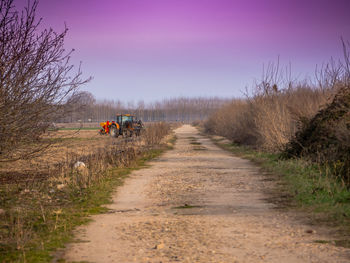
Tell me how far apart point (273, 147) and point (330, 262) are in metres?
14.2

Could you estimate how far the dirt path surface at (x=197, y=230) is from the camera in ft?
16.7

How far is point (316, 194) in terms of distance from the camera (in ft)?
28.6

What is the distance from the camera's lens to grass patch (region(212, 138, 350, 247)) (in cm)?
684

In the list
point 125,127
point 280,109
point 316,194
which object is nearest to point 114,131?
point 125,127

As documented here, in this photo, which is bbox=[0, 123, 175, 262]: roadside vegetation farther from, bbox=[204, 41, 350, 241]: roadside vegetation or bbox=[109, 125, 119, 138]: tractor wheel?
bbox=[109, 125, 119, 138]: tractor wheel

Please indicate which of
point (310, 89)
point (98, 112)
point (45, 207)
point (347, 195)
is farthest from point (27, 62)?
point (98, 112)

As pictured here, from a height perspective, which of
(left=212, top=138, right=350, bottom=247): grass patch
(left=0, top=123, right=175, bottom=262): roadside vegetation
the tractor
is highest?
the tractor

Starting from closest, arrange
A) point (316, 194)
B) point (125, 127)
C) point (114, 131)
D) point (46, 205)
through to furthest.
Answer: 1. point (46, 205)
2. point (316, 194)
3. point (125, 127)
4. point (114, 131)

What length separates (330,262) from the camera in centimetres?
479

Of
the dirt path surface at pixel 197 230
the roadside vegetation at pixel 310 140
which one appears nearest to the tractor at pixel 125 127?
the roadside vegetation at pixel 310 140

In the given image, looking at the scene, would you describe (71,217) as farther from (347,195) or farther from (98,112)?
(98,112)

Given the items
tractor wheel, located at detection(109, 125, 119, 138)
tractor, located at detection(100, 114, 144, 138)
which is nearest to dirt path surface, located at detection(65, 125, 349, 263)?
tractor, located at detection(100, 114, 144, 138)

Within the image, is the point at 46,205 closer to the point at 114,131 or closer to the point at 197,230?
the point at 197,230

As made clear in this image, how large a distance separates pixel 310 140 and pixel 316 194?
5394 millimetres
